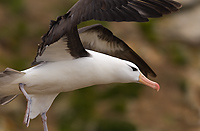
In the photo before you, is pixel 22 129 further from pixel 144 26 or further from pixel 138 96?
pixel 144 26

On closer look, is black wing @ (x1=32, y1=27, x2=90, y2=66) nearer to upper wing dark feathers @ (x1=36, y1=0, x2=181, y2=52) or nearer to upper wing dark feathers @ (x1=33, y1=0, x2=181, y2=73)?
upper wing dark feathers @ (x1=33, y1=0, x2=181, y2=73)

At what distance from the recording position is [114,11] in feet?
19.8

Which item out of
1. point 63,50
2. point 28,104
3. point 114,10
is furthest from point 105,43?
point 114,10

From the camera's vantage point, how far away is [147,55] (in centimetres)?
1577

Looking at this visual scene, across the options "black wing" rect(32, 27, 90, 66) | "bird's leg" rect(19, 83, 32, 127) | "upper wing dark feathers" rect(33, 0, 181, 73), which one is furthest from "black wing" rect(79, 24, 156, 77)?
"upper wing dark feathers" rect(33, 0, 181, 73)

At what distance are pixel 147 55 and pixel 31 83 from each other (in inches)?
359

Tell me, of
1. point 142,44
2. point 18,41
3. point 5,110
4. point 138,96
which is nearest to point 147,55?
point 142,44

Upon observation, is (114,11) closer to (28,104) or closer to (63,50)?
(63,50)

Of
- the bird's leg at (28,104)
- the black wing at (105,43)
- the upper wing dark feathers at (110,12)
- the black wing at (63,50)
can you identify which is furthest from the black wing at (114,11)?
the black wing at (105,43)

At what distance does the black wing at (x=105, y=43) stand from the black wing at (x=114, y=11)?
1.91m

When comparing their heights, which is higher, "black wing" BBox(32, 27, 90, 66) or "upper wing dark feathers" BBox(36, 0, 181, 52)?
"upper wing dark feathers" BBox(36, 0, 181, 52)

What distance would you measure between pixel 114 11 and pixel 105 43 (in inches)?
97.3

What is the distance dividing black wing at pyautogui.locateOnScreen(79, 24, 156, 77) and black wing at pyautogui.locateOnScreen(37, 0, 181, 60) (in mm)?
1913

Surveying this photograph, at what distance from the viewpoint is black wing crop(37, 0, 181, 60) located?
19.5ft
